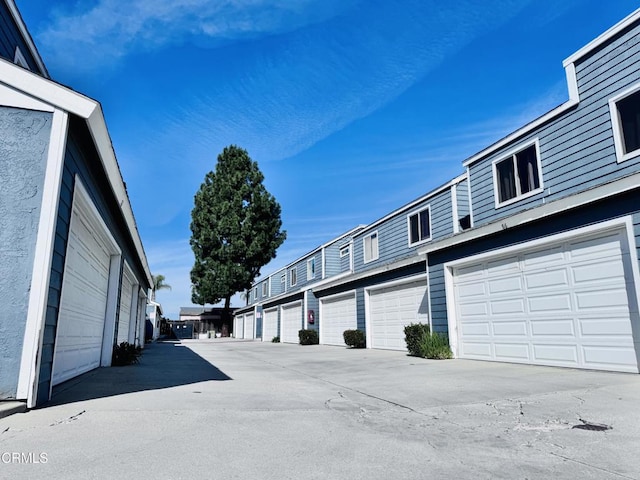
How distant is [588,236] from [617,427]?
15.5 feet

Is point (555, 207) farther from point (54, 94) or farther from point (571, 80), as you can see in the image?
point (54, 94)

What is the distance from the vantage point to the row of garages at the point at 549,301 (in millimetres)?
6871

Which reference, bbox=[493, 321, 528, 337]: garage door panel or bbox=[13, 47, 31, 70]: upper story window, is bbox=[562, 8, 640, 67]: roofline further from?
bbox=[13, 47, 31, 70]: upper story window

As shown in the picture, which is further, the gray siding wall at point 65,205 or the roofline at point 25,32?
the roofline at point 25,32

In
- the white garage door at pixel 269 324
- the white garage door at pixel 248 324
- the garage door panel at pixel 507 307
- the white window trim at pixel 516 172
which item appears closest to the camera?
the garage door panel at pixel 507 307

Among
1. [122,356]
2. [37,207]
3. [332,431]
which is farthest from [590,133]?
[122,356]

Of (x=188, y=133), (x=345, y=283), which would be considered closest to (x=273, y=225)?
(x=345, y=283)

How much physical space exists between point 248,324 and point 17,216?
33009 millimetres

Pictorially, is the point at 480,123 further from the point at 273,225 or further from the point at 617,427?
the point at 273,225

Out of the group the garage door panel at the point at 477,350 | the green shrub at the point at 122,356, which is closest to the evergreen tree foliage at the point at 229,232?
the green shrub at the point at 122,356

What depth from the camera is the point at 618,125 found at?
8.29 meters

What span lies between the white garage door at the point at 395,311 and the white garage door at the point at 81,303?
8439 mm

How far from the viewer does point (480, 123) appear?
14422 mm

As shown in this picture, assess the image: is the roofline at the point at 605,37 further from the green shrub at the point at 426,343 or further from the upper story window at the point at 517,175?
the green shrub at the point at 426,343
